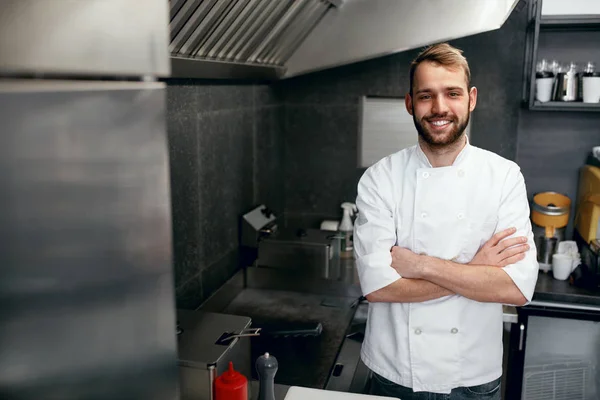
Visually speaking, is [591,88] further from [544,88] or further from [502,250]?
[502,250]

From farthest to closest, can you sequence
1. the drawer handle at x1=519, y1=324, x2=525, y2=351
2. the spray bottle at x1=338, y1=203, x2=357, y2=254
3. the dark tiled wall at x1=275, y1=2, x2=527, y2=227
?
the dark tiled wall at x1=275, y1=2, x2=527, y2=227 → the spray bottle at x1=338, y1=203, x2=357, y2=254 → the drawer handle at x1=519, y1=324, x2=525, y2=351

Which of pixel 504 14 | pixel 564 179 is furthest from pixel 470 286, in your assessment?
pixel 564 179

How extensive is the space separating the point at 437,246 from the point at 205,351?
2.48 feet

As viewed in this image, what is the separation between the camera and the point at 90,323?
0.51m

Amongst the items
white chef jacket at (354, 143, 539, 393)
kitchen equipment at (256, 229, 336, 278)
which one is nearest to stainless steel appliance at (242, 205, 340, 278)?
kitchen equipment at (256, 229, 336, 278)

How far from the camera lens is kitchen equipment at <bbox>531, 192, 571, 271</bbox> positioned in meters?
2.94

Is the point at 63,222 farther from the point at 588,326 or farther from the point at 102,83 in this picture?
the point at 588,326

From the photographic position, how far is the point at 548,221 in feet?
10.1

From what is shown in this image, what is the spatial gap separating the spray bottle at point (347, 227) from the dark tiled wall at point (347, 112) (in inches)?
11.8

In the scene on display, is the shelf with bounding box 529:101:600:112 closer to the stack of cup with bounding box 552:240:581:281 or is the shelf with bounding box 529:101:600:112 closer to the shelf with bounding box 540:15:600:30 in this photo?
the shelf with bounding box 540:15:600:30

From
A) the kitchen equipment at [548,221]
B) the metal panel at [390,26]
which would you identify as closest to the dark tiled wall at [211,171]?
the metal panel at [390,26]

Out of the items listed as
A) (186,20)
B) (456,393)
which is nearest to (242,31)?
(186,20)

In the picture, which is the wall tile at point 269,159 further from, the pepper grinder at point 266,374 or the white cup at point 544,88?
the pepper grinder at point 266,374

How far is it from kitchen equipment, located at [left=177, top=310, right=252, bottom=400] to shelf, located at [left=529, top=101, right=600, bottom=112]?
6.85 ft
